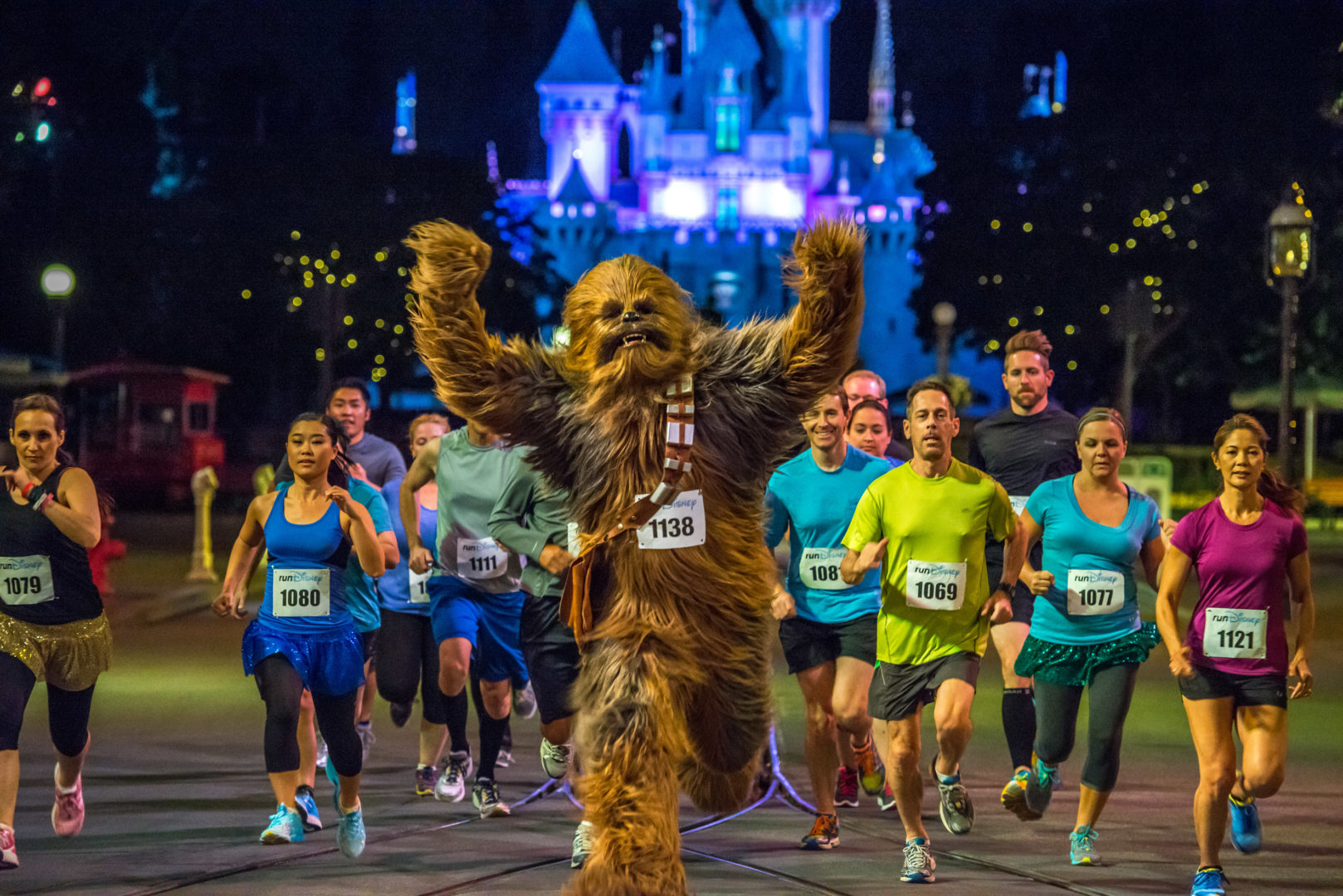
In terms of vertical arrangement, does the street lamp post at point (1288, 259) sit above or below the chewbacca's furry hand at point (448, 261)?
above

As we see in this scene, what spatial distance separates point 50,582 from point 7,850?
1072 millimetres

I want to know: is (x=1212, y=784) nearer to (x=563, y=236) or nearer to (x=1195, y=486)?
(x=1195, y=486)

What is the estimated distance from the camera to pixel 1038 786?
7391mm

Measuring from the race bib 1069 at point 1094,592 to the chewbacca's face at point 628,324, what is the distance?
2.28 metres

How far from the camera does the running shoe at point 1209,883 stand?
618cm

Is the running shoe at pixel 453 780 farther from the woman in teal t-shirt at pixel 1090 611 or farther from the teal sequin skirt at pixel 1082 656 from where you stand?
the teal sequin skirt at pixel 1082 656

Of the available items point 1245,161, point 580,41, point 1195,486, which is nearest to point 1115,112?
point 1245,161

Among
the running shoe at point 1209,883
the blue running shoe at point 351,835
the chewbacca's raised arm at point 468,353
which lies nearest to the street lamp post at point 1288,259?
the running shoe at point 1209,883

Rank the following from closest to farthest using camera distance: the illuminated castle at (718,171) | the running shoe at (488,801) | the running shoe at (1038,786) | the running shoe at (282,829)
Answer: the running shoe at (282,829)
the running shoe at (1038,786)
the running shoe at (488,801)
the illuminated castle at (718,171)

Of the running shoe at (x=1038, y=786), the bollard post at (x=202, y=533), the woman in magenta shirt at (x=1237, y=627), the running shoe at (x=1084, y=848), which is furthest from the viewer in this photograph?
the bollard post at (x=202, y=533)

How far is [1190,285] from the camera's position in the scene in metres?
48.9

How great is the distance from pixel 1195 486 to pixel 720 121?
59.2m

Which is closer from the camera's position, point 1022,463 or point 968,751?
point 1022,463

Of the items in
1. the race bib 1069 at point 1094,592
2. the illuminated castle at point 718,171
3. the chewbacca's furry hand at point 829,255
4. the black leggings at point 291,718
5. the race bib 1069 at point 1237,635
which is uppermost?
the illuminated castle at point 718,171
